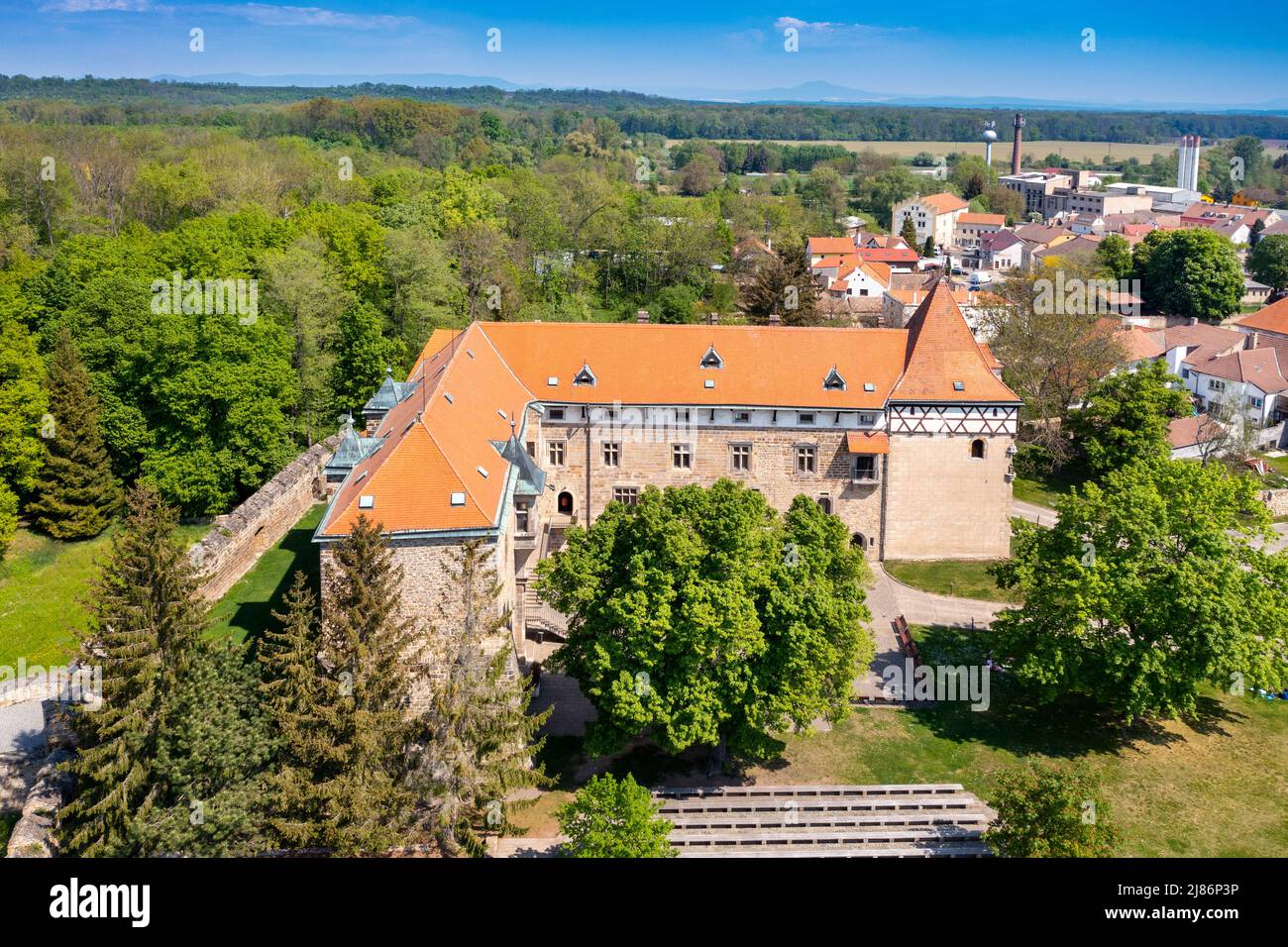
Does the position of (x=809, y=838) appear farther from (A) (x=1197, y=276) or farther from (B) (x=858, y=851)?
(A) (x=1197, y=276)

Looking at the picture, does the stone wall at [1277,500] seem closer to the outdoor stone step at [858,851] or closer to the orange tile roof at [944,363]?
the orange tile roof at [944,363]

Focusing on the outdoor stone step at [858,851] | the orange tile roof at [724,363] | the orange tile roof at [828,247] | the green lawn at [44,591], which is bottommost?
the outdoor stone step at [858,851]

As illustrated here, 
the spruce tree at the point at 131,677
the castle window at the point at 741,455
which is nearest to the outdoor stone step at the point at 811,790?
the spruce tree at the point at 131,677

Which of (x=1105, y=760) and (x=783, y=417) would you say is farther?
(x=783, y=417)

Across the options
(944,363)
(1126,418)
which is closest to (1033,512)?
(1126,418)

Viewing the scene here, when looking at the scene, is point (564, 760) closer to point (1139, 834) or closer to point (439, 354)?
point (1139, 834)

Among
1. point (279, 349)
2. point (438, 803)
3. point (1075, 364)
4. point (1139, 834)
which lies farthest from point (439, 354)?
point (1075, 364)

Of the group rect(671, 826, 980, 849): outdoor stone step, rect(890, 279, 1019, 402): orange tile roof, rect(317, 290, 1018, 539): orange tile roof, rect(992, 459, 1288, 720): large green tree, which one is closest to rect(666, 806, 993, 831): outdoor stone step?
rect(671, 826, 980, 849): outdoor stone step
